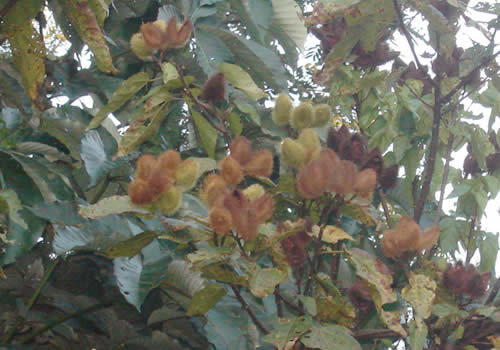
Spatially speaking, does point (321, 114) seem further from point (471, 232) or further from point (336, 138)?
point (471, 232)

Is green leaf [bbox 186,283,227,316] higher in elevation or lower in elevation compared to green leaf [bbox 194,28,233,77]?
lower

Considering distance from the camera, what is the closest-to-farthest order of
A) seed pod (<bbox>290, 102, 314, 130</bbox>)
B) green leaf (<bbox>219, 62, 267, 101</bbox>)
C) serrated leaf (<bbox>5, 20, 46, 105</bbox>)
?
seed pod (<bbox>290, 102, 314, 130</bbox>)
green leaf (<bbox>219, 62, 267, 101</bbox>)
serrated leaf (<bbox>5, 20, 46, 105</bbox>)

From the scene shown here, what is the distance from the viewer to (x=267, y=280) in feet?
2.30

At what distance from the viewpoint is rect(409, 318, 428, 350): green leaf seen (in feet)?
2.60

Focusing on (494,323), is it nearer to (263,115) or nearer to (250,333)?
(250,333)

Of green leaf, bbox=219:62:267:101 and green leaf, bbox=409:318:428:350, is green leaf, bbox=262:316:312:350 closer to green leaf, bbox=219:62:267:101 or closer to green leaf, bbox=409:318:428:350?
green leaf, bbox=409:318:428:350

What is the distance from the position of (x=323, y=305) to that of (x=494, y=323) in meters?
0.28

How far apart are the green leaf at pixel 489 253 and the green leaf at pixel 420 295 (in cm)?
40

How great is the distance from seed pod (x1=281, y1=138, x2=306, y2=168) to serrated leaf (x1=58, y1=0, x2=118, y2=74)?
0.42 metres

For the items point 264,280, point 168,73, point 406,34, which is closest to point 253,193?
point 264,280

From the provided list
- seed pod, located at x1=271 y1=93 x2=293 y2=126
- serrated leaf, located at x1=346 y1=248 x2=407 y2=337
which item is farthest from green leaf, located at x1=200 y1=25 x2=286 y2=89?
serrated leaf, located at x1=346 y1=248 x2=407 y2=337

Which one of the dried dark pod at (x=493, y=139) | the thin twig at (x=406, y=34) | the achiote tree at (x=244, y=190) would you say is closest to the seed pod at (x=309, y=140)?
the achiote tree at (x=244, y=190)

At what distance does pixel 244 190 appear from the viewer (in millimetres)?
788

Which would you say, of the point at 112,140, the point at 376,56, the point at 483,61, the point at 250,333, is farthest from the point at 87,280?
the point at 483,61
